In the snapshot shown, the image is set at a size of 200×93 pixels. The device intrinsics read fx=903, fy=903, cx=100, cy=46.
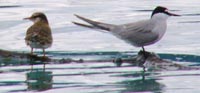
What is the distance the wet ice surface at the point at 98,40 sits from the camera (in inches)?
445

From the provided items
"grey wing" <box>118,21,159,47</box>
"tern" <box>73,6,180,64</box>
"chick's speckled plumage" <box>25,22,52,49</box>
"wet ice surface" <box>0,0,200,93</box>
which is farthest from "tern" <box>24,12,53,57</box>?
"grey wing" <box>118,21,159,47</box>

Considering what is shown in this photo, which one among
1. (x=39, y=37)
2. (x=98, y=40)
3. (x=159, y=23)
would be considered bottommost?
(x=98, y=40)

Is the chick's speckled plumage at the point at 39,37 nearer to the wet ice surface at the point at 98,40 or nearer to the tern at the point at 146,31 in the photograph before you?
the wet ice surface at the point at 98,40

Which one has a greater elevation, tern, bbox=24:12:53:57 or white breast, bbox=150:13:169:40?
white breast, bbox=150:13:169:40

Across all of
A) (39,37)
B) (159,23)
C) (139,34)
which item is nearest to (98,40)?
(139,34)

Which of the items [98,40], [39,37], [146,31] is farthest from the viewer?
[98,40]

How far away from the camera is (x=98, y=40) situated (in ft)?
49.2

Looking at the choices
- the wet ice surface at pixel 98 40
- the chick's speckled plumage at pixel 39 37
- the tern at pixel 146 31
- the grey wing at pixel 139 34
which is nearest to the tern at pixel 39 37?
the chick's speckled plumage at pixel 39 37

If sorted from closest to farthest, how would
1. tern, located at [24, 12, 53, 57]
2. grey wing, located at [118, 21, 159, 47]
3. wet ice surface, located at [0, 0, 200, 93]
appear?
1. wet ice surface, located at [0, 0, 200, 93]
2. tern, located at [24, 12, 53, 57]
3. grey wing, located at [118, 21, 159, 47]

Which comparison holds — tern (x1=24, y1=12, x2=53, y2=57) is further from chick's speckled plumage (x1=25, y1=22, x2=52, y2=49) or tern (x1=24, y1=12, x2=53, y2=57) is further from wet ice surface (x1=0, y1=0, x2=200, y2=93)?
wet ice surface (x1=0, y1=0, x2=200, y2=93)

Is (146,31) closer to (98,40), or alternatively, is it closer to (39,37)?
(39,37)

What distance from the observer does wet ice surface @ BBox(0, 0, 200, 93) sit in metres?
11.3

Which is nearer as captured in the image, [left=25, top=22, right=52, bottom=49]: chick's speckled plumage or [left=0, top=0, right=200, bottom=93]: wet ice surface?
[left=0, top=0, right=200, bottom=93]: wet ice surface

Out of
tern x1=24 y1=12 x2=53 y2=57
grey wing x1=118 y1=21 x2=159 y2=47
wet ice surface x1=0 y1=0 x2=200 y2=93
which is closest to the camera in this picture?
wet ice surface x1=0 y1=0 x2=200 y2=93
